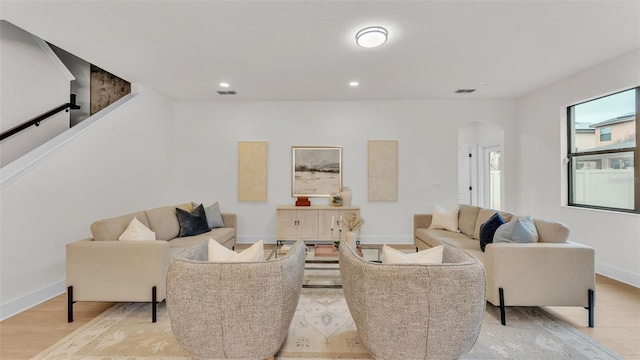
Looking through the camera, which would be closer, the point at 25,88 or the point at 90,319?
the point at 90,319

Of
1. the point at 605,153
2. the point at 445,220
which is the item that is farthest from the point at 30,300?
the point at 605,153

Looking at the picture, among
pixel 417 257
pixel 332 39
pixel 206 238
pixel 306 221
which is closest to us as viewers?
pixel 417 257

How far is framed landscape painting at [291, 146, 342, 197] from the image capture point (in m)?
5.20

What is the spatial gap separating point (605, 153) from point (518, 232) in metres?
2.34

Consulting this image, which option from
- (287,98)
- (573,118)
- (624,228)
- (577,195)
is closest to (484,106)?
(573,118)

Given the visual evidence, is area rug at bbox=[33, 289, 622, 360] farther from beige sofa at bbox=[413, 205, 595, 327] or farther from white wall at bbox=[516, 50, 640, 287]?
white wall at bbox=[516, 50, 640, 287]

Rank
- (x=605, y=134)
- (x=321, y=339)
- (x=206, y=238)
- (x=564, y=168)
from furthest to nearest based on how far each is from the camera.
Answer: (x=564, y=168) → (x=605, y=134) → (x=206, y=238) → (x=321, y=339)

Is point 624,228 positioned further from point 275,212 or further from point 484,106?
point 275,212

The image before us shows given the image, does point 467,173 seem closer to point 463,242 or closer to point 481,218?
point 481,218

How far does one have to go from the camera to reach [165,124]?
4.97 metres

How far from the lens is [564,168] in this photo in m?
4.18

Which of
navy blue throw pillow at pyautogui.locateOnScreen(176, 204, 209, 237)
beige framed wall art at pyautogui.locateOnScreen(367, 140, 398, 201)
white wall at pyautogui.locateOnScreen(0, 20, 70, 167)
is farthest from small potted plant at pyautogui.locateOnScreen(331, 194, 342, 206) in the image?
white wall at pyautogui.locateOnScreen(0, 20, 70, 167)

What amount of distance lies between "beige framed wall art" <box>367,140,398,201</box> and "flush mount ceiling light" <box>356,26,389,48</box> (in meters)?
2.53

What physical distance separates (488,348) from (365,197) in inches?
131
